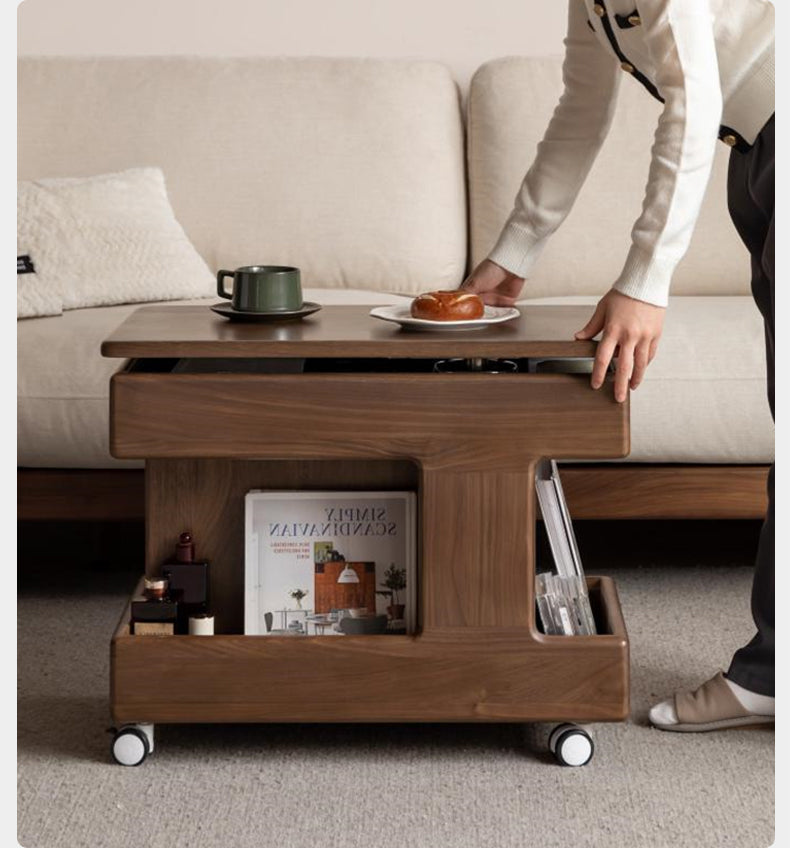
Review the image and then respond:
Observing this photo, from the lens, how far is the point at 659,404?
2.15 meters

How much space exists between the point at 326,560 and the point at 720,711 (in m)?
0.55

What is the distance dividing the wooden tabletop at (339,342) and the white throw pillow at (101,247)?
828 millimetres

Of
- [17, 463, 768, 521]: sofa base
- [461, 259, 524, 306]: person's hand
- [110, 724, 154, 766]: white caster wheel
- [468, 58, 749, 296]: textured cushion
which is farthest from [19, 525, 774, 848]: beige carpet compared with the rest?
[468, 58, 749, 296]: textured cushion

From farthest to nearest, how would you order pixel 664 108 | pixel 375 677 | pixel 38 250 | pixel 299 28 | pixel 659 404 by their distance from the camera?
pixel 299 28 → pixel 38 250 → pixel 659 404 → pixel 375 677 → pixel 664 108

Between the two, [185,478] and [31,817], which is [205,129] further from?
[31,817]

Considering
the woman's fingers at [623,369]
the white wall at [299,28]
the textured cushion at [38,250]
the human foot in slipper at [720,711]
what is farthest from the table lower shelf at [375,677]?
the white wall at [299,28]

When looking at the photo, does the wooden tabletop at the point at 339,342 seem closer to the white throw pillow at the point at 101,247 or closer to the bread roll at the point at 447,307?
the bread roll at the point at 447,307

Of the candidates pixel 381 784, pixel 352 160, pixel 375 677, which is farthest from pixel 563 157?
pixel 352 160

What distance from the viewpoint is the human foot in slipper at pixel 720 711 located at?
68.5 inches

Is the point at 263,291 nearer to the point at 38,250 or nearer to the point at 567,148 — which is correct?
the point at 567,148

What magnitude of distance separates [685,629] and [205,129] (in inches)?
54.2

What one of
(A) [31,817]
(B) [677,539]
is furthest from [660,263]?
(B) [677,539]

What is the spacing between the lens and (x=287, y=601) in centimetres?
164

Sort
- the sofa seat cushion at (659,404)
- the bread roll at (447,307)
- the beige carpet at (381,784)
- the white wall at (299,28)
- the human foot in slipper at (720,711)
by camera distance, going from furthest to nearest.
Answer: the white wall at (299,28)
the sofa seat cushion at (659,404)
the human foot in slipper at (720,711)
the bread roll at (447,307)
the beige carpet at (381,784)
